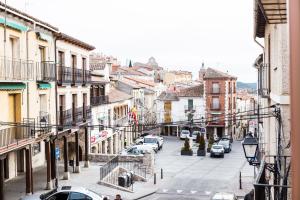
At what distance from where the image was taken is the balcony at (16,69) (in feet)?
65.4

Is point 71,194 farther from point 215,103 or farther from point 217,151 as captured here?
point 215,103

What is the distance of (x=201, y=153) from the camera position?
1759 inches

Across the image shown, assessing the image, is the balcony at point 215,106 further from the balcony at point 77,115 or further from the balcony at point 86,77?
the balcony at point 77,115

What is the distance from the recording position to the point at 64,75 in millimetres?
28531

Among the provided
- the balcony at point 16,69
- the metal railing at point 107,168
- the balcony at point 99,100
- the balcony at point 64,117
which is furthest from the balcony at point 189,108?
the balcony at point 16,69

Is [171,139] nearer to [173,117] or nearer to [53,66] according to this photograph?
[173,117]

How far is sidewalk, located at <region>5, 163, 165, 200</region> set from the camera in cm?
2297

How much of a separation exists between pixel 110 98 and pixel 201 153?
422 inches

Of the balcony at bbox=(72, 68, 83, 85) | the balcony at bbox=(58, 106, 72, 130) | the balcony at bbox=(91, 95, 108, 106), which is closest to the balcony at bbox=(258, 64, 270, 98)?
the balcony at bbox=(58, 106, 72, 130)

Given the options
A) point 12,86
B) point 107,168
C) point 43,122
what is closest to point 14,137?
point 12,86

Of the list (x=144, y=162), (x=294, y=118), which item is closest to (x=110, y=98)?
(x=144, y=162)

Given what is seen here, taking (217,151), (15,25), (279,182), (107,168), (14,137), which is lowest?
(217,151)

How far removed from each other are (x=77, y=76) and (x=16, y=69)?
32.4ft

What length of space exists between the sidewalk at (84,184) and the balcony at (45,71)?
5.56 metres
